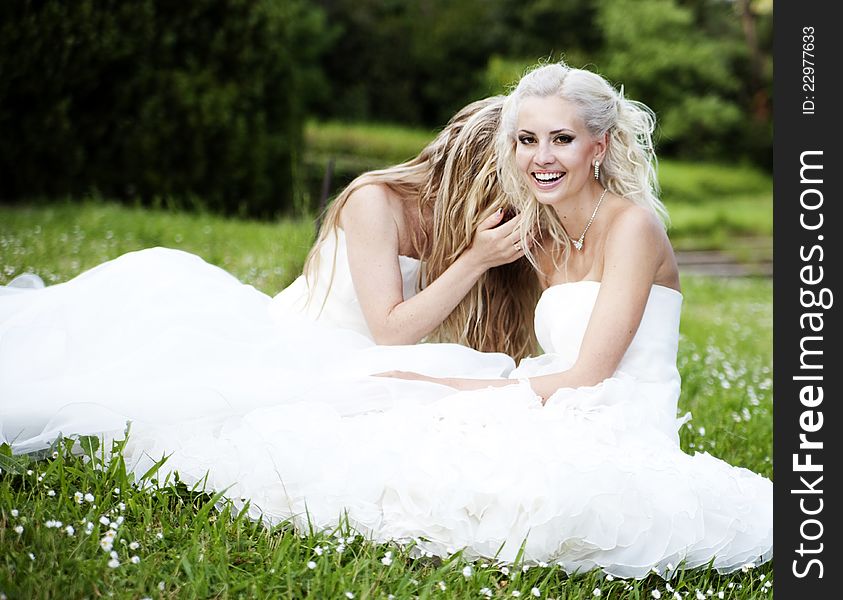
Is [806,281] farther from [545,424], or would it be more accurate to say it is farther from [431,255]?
[431,255]

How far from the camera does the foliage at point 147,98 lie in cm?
857

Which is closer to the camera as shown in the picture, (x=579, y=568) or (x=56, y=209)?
(x=579, y=568)

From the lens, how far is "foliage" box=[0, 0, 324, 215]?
28.1 ft

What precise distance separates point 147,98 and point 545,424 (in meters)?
7.68

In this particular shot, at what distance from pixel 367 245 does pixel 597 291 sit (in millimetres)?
912

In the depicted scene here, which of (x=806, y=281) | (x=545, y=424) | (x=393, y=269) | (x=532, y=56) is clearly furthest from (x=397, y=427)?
(x=532, y=56)

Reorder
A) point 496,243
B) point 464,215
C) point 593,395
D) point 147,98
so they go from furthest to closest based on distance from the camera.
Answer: point 147,98 < point 464,215 < point 496,243 < point 593,395

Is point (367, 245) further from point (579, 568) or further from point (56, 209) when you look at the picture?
point (56, 209)

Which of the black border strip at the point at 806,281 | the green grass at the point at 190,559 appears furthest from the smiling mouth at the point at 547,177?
the green grass at the point at 190,559

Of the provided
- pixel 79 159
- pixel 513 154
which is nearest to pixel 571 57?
pixel 79 159

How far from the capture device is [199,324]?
361 cm

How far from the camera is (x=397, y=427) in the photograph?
3.02 metres

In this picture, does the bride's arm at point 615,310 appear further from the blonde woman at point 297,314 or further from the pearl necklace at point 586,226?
the blonde woman at point 297,314

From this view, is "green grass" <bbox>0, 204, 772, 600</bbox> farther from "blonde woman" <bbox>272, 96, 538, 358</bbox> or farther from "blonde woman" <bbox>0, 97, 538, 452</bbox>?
"blonde woman" <bbox>272, 96, 538, 358</bbox>
